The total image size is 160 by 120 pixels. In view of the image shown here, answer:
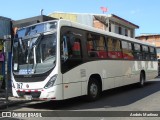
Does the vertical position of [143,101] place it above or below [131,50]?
below

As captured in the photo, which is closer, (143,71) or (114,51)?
(114,51)

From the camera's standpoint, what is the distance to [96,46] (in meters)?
13.3

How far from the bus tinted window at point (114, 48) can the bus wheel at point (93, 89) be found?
1909mm

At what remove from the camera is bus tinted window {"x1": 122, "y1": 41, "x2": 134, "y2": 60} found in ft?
53.9

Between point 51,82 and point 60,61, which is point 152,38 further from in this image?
point 51,82

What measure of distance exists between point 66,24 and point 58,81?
2.15 m

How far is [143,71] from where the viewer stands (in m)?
19.6

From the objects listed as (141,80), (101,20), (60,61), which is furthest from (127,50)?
(101,20)

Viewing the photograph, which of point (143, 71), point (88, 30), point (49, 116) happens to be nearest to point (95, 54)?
point (88, 30)

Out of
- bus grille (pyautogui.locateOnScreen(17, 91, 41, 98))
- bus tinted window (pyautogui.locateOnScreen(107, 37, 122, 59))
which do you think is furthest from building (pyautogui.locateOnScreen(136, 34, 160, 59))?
bus grille (pyautogui.locateOnScreen(17, 91, 41, 98))

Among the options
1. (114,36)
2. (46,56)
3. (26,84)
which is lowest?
(26,84)

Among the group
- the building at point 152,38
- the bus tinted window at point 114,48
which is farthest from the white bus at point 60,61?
the building at point 152,38

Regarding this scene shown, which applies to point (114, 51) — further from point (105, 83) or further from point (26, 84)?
point (26, 84)

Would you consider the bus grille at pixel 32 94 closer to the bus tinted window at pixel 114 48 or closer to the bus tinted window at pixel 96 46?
the bus tinted window at pixel 96 46
